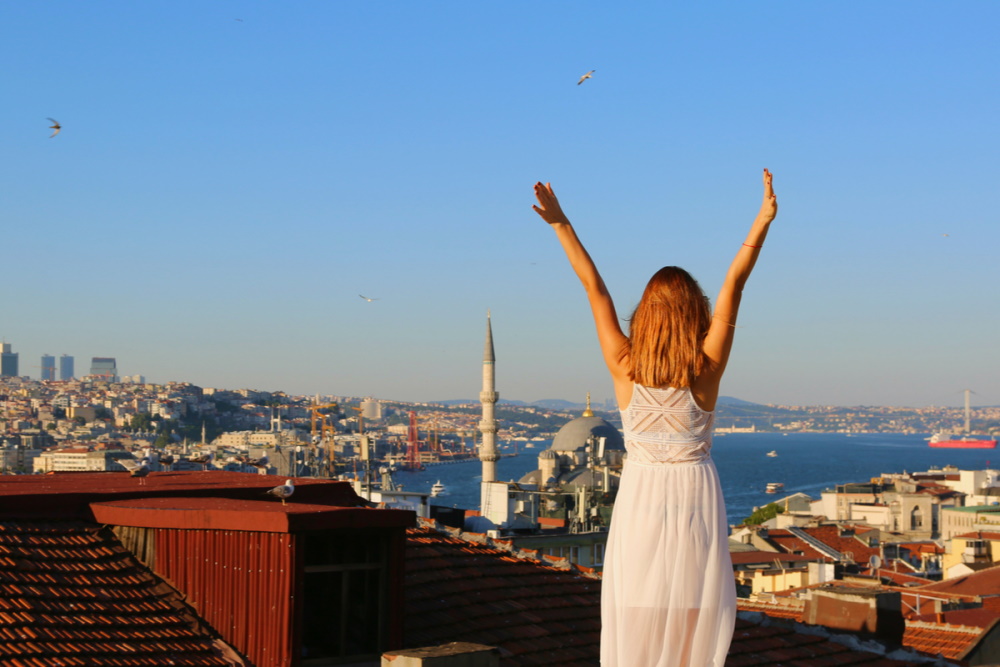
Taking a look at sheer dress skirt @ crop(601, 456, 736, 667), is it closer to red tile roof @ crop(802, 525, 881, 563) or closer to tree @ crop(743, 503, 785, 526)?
red tile roof @ crop(802, 525, 881, 563)

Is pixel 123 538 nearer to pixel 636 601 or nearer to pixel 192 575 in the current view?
pixel 192 575

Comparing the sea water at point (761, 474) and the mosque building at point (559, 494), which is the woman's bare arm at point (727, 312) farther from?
the sea water at point (761, 474)

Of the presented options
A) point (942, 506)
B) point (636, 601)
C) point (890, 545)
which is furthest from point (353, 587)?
point (942, 506)

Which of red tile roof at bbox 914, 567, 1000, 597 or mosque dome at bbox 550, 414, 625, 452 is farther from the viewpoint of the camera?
mosque dome at bbox 550, 414, 625, 452

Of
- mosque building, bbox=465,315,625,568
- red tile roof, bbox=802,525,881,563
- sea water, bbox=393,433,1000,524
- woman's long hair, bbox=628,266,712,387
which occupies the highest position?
woman's long hair, bbox=628,266,712,387

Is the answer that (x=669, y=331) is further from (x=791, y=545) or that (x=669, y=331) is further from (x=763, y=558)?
(x=791, y=545)

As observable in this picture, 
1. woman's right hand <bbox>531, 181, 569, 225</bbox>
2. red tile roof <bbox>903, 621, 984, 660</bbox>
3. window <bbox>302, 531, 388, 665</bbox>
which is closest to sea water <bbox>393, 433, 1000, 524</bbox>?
red tile roof <bbox>903, 621, 984, 660</bbox>
